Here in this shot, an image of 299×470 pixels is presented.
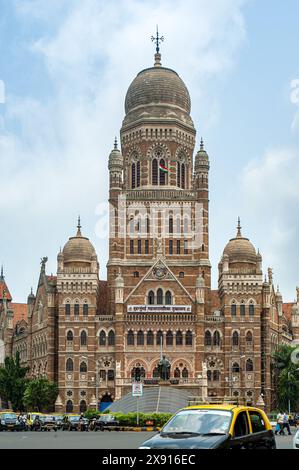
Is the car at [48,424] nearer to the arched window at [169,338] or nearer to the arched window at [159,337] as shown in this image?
the arched window at [159,337]

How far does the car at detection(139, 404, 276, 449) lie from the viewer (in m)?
19.5

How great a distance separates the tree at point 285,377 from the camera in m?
95.9

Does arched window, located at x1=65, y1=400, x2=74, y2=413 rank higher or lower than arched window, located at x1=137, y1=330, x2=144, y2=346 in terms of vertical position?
lower

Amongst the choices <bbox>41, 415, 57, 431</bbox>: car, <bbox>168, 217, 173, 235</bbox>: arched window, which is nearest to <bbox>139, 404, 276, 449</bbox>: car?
<bbox>41, 415, 57, 431</bbox>: car

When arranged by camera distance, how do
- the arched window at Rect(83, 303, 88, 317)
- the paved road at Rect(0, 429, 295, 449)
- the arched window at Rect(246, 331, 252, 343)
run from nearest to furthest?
1. the paved road at Rect(0, 429, 295, 449)
2. the arched window at Rect(246, 331, 252, 343)
3. the arched window at Rect(83, 303, 88, 317)

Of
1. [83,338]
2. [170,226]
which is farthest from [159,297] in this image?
[83,338]

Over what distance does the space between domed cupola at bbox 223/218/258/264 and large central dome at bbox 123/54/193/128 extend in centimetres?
1561

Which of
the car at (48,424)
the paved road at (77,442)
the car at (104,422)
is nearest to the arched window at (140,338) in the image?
the car at (48,424)

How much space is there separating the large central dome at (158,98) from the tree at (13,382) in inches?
1244

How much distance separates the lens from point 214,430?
67.5 ft

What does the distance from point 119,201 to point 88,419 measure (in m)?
34.0

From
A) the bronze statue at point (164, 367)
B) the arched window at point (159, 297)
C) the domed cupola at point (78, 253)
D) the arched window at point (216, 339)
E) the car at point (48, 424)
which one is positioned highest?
the domed cupola at point (78, 253)

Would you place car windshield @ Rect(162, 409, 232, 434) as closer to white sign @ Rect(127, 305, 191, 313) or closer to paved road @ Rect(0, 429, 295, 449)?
→ paved road @ Rect(0, 429, 295, 449)
